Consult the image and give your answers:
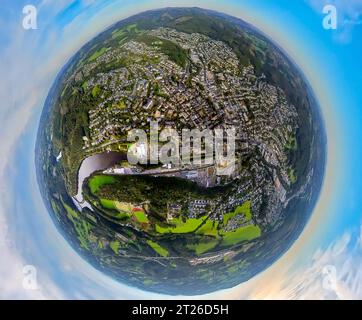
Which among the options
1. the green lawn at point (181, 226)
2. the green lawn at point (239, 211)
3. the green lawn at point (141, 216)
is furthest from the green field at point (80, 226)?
the green lawn at point (239, 211)

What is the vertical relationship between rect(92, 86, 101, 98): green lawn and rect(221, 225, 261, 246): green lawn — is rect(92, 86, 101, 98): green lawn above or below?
above

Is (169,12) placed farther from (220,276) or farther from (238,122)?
(220,276)

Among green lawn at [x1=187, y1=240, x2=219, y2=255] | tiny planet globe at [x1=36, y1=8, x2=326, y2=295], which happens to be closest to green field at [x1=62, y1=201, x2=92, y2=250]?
tiny planet globe at [x1=36, y1=8, x2=326, y2=295]

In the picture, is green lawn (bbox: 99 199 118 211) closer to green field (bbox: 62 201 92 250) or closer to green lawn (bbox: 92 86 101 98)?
green field (bbox: 62 201 92 250)

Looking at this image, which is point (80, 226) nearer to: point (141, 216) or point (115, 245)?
Result: point (115, 245)

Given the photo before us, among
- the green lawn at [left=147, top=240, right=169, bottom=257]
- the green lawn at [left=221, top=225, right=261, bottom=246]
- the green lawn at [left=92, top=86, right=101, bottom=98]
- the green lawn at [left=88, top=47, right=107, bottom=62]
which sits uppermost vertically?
the green lawn at [left=88, top=47, right=107, bottom=62]

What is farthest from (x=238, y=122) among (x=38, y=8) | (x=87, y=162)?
Answer: (x=38, y=8)

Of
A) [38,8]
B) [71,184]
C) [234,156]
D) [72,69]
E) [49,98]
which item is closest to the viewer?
[234,156]

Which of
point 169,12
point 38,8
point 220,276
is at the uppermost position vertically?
point 38,8

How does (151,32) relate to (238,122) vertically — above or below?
above
